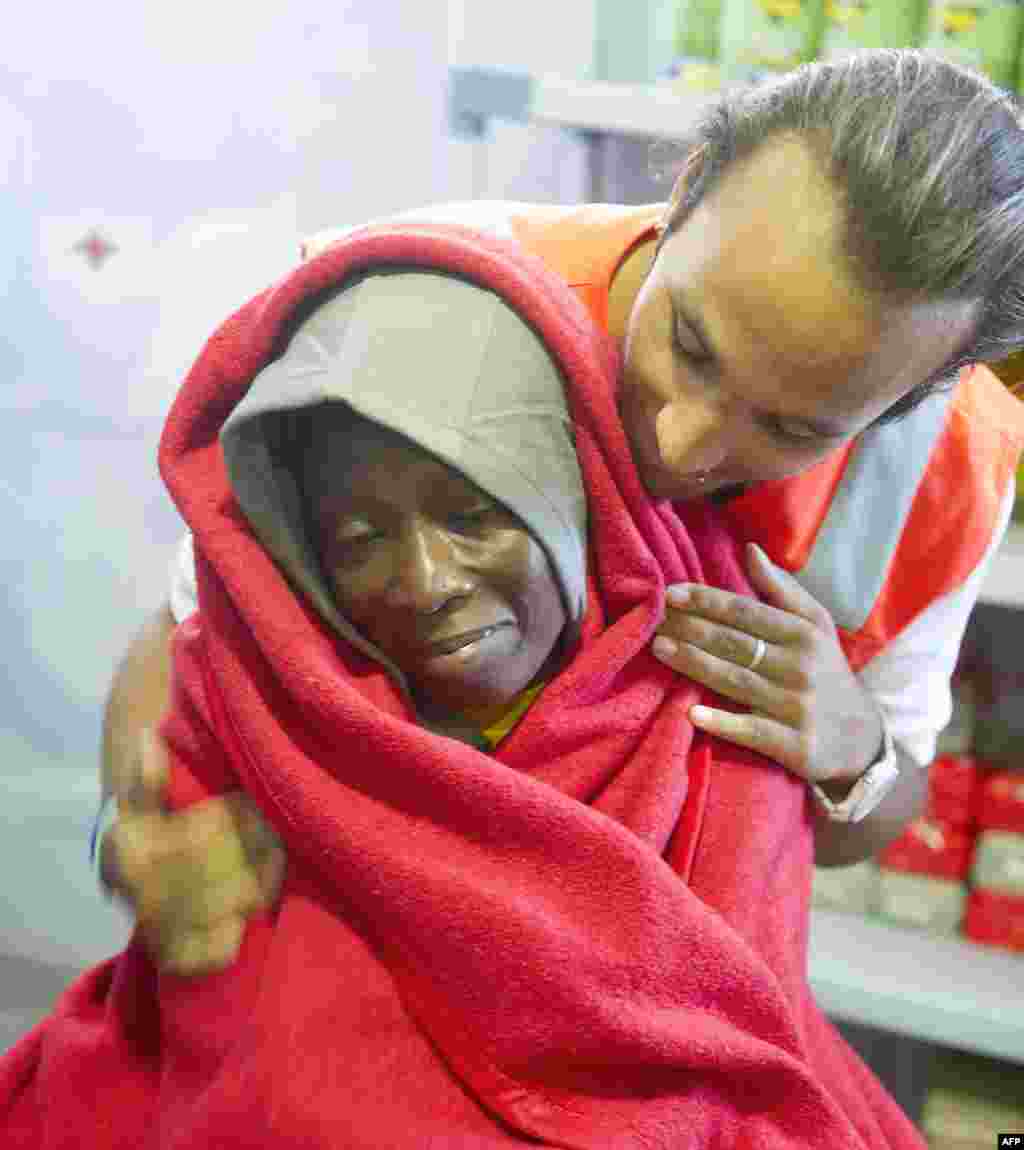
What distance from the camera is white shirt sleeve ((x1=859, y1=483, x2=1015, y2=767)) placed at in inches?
24.8

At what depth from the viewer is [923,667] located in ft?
2.15

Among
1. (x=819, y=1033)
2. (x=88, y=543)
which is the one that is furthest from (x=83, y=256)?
(x=819, y=1033)

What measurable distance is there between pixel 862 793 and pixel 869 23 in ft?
2.17

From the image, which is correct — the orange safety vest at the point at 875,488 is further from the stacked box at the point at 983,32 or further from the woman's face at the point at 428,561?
the stacked box at the point at 983,32

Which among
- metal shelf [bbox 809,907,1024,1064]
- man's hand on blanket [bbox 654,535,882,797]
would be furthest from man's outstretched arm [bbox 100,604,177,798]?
metal shelf [bbox 809,907,1024,1064]

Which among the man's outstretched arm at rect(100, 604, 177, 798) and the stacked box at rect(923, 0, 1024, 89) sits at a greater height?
the stacked box at rect(923, 0, 1024, 89)

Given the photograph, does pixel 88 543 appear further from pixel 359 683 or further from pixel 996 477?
pixel 996 477

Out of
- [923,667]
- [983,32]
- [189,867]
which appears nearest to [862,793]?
[923,667]

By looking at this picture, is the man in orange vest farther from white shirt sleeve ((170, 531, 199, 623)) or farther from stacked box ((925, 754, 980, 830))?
stacked box ((925, 754, 980, 830))

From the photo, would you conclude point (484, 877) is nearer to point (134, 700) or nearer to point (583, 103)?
point (134, 700)

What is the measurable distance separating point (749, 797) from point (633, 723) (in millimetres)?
73

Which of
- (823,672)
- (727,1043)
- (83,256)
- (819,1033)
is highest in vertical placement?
(83,256)

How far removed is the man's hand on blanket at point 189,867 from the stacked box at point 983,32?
2.61 ft

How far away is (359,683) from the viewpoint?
51 cm
